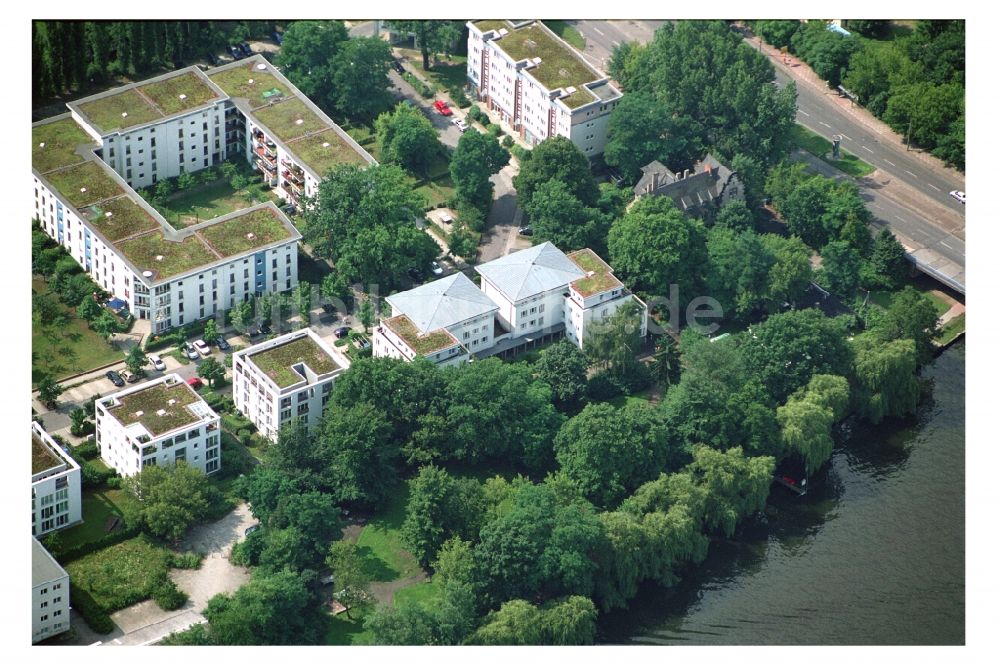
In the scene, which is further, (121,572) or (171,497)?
(171,497)

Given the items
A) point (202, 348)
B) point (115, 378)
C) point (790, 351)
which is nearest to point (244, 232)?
point (202, 348)

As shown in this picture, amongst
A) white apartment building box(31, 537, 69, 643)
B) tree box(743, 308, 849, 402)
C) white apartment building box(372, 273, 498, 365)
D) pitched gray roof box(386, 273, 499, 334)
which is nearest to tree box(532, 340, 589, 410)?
white apartment building box(372, 273, 498, 365)

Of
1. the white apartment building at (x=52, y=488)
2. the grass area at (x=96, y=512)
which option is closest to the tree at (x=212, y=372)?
the grass area at (x=96, y=512)

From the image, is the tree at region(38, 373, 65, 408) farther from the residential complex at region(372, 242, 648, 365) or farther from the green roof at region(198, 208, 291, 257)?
the residential complex at region(372, 242, 648, 365)

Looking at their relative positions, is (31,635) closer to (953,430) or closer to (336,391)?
(336,391)

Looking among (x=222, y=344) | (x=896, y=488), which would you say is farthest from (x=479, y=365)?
(x=896, y=488)

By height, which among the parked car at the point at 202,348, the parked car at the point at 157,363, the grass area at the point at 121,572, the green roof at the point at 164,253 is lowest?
the grass area at the point at 121,572

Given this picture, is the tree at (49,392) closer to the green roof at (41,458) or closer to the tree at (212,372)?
the green roof at (41,458)

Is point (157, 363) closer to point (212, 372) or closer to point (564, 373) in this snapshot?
point (212, 372)
